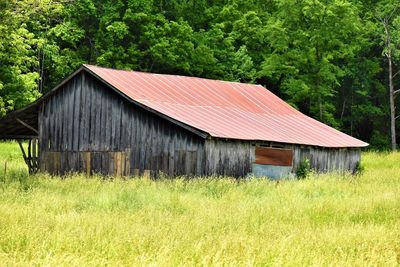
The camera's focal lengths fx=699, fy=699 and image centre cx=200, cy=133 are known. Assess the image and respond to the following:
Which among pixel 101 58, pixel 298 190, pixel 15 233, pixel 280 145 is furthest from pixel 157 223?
pixel 101 58

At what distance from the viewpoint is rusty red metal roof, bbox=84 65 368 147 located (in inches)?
990

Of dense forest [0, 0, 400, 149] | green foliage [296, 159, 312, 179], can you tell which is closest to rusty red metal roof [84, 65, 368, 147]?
green foliage [296, 159, 312, 179]

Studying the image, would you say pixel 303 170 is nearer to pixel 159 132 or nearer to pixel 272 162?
pixel 272 162

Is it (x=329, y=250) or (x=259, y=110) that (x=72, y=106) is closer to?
(x=259, y=110)

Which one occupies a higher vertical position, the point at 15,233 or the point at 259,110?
the point at 259,110

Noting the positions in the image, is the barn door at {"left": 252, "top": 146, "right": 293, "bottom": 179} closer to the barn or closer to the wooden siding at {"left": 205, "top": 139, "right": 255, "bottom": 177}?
the barn

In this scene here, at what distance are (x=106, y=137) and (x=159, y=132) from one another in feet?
8.95

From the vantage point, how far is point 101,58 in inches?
1833

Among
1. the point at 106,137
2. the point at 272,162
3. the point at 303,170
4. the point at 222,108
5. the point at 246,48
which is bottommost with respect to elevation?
the point at 303,170

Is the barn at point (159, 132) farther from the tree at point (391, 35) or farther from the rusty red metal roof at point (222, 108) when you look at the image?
the tree at point (391, 35)

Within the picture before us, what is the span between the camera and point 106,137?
2653 centimetres

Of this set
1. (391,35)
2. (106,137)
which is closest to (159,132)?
(106,137)

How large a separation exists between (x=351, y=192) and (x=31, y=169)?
578 inches

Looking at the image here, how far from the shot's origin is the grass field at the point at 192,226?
29.3 feet
